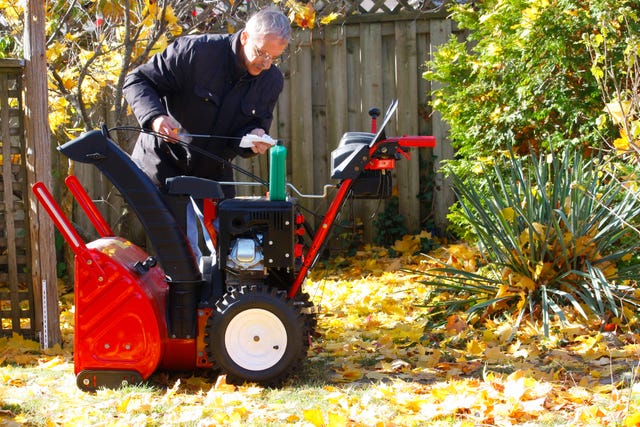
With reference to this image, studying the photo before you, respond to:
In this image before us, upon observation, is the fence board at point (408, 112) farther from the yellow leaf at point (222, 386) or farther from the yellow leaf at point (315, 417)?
the yellow leaf at point (315, 417)

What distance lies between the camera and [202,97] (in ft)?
14.3

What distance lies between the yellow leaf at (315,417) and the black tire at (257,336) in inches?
29.3

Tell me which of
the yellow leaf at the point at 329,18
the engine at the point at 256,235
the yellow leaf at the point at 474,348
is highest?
the yellow leaf at the point at 329,18

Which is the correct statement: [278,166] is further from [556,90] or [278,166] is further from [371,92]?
[371,92]

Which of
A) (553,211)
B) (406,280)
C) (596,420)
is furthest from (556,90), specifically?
(596,420)

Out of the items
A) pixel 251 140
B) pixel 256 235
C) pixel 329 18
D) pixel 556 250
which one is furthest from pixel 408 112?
pixel 256 235

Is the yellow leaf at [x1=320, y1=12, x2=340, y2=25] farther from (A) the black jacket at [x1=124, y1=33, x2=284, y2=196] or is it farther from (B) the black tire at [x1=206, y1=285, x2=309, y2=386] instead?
(B) the black tire at [x1=206, y1=285, x2=309, y2=386]

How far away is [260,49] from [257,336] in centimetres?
129

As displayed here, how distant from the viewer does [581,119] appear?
18.8 feet

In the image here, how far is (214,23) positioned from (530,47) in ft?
9.70

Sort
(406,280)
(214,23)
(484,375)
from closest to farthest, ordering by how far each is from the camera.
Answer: (484,375) < (406,280) < (214,23)

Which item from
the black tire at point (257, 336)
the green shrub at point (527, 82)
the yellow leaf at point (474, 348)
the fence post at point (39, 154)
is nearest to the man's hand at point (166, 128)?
the black tire at point (257, 336)

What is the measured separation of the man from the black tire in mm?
464

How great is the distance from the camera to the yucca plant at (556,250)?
195 inches
